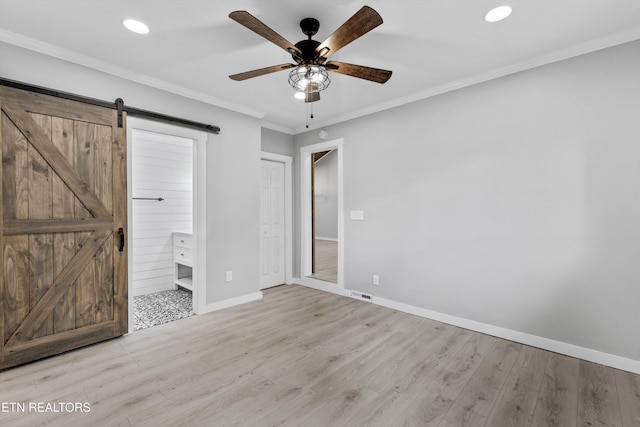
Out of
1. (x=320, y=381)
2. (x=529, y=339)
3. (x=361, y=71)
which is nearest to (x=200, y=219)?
(x=320, y=381)

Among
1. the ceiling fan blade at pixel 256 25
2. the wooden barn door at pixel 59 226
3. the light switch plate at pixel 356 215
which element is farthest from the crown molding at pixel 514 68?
the wooden barn door at pixel 59 226

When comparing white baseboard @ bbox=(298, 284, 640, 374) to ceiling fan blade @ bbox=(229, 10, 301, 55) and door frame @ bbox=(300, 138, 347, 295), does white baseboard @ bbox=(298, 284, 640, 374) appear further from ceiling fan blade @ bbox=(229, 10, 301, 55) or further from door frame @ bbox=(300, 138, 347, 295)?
ceiling fan blade @ bbox=(229, 10, 301, 55)

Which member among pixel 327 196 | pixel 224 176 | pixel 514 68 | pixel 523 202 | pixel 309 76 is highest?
pixel 514 68

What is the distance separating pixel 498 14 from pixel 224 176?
10.5 feet

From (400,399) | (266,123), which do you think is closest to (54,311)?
(400,399)

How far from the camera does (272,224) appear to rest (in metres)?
4.87

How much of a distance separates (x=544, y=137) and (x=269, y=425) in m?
3.27

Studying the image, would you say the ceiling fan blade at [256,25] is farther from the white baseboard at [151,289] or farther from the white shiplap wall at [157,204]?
the white baseboard at [151,289]

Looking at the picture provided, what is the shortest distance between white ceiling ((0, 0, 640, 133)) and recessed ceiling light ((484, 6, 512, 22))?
45 mm

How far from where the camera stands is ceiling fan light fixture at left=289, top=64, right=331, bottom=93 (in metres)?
2.16

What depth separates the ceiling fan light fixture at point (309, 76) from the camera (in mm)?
2160

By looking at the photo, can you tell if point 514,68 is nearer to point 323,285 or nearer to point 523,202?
point 523,202

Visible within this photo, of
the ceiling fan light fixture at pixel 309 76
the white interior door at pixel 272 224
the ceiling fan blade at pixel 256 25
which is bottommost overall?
the white interior door at pixel 272 224

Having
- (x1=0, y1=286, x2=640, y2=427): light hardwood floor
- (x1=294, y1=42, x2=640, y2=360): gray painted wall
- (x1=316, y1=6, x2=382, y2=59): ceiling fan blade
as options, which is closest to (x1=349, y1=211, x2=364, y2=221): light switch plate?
(x1=294, y1=42, x2=640, y2=360): gray painted wall
